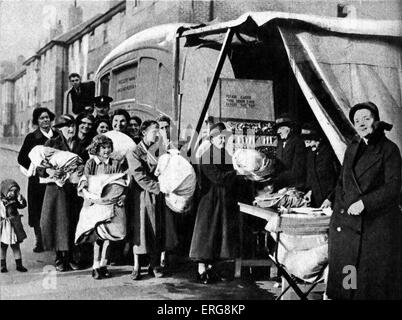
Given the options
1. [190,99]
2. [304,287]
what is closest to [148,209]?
[190,99]

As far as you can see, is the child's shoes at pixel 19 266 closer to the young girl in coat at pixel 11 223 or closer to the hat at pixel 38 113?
the young girl in coat at pixel 11 223

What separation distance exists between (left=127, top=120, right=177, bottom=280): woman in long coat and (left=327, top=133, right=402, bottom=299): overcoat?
1.41 meters

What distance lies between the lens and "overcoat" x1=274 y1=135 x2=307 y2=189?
3.81m

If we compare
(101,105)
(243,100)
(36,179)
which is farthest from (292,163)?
(36,179)

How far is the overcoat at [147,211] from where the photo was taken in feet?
12.1

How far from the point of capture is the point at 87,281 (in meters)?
3.61

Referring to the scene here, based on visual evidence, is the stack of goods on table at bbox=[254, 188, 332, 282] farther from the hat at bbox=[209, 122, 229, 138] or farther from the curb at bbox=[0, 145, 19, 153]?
the curb at bbox=[0, 145, 19, 153]

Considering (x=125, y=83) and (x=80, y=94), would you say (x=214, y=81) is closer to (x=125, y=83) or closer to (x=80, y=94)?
(x=125, y=83)

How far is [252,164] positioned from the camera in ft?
12.5

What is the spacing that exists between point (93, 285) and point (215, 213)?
1.21m

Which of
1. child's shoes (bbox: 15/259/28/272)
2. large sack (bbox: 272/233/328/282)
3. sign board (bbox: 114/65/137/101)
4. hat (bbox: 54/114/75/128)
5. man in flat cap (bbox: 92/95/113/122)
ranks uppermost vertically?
sign board (bbox: 114/65/137/101)

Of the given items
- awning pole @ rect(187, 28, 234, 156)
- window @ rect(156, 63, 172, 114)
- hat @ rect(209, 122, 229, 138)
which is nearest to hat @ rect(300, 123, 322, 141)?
hat @ rect(209, 122, 229, 138)

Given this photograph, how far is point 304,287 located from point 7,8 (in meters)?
3.67
